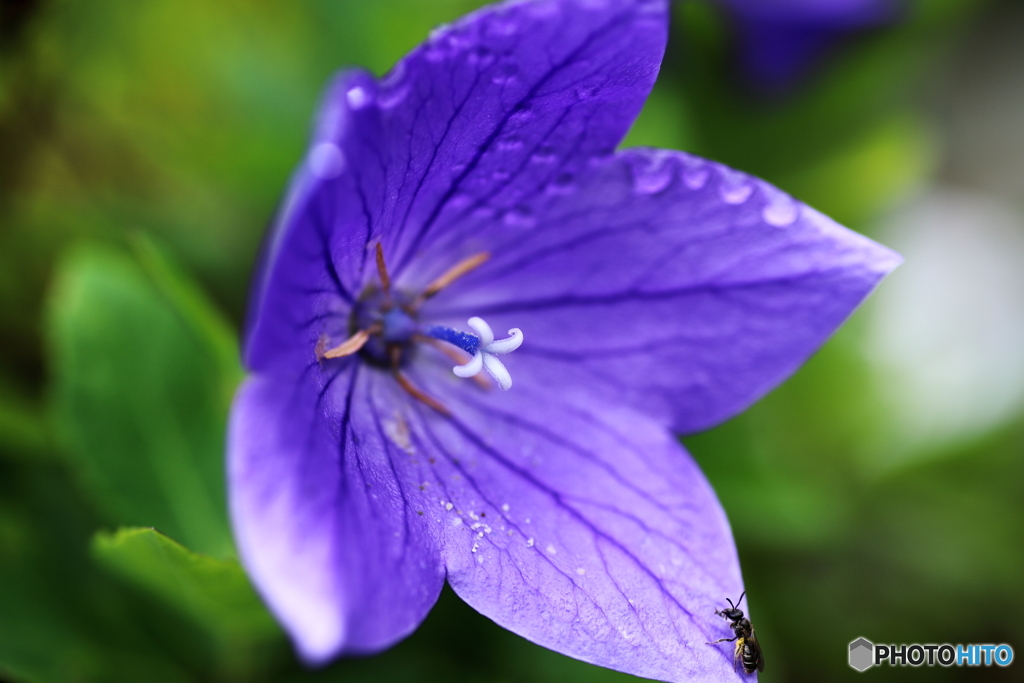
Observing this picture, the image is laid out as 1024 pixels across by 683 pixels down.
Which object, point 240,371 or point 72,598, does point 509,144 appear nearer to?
point 240,371

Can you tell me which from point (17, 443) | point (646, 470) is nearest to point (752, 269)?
point (646, 470)

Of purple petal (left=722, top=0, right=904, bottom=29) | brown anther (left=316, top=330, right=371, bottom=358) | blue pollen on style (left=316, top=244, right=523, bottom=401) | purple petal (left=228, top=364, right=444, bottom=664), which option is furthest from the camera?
purple petal (left=722, top=0, right=904, bottom=29)

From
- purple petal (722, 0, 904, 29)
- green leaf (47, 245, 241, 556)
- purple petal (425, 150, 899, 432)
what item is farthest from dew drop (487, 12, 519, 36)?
purple petal (722, 0, 904, 29)

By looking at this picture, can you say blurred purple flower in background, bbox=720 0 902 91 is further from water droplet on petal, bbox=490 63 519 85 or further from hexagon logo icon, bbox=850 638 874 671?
water droplet on petal, bbox=490 63 519 85

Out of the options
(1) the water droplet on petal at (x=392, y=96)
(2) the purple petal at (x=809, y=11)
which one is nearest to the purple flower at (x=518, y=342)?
(1) the water droplet on petal at (x=392, y=96)

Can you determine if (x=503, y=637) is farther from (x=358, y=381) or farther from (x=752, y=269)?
(x=752, y=269)

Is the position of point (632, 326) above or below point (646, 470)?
above

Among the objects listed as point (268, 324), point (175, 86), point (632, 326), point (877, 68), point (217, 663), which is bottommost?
point (217, 663)
